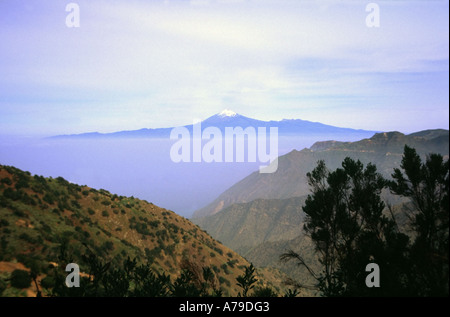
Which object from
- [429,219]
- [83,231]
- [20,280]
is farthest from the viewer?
[83,231]

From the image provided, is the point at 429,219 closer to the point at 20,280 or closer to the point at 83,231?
the point at 20,280

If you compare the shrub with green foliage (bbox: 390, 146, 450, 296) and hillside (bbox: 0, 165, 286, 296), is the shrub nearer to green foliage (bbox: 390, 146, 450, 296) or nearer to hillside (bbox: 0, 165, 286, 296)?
hillside (bbox: 0, 165, 286, 296)

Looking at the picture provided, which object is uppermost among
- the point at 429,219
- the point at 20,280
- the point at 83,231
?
the point at 429,219

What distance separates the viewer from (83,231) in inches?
1464

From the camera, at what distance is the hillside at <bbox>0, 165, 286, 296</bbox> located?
24.6m

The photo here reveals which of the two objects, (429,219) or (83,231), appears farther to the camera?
(83,231)

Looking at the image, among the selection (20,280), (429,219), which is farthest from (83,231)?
(429,219)

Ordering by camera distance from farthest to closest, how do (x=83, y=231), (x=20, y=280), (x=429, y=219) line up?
1. (x=83, y=231)
2. (x=20, y=280)
3. (x=429, y=219)

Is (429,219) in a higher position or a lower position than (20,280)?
higher

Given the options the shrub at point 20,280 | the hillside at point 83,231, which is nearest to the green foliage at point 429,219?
the hillside at point 83,231

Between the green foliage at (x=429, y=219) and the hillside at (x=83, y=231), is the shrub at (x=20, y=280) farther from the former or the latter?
the green foliage at (x=429, y=219)

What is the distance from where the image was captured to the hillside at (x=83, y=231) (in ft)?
80.7

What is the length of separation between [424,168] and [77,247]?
103ft
